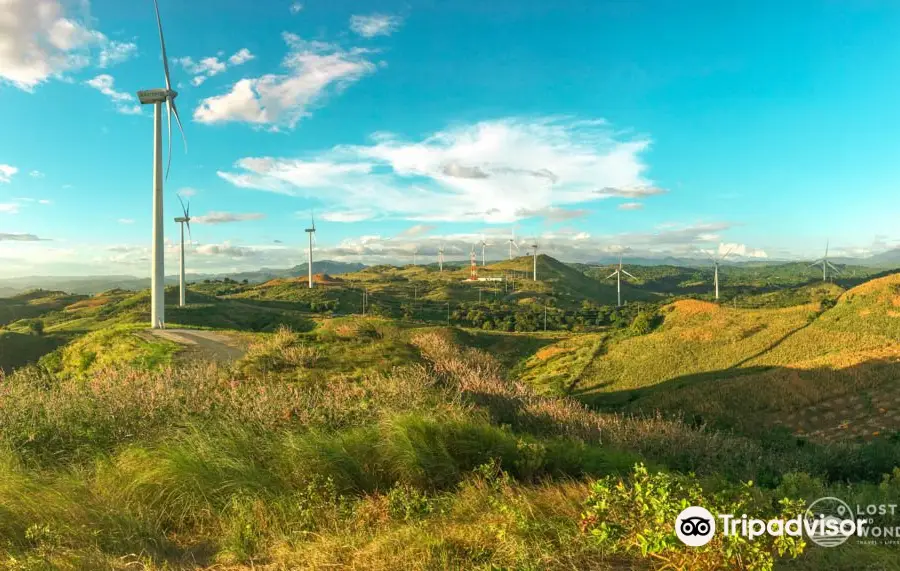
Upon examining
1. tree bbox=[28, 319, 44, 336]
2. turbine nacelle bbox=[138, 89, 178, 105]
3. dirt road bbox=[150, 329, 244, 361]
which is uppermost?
turbine nacelle bbox=[138, 89, 178, 105]

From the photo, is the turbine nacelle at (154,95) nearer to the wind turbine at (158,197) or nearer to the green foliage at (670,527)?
the wind turbine at (158,197)

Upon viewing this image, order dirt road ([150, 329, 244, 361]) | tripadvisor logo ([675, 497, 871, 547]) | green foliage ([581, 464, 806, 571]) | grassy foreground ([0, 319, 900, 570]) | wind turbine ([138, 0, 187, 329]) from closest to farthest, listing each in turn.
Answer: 1. green foliage ([581, 464, 806, 571])
2. tripadvisor logo ([675, 497, 871, 547])
3. grassy foreground ([0, 319, 900, 570])
4. dirt road ([150, 329, 244, 361])
5. wind turbine ([138, 0, 187, 329])

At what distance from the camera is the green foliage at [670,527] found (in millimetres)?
4023

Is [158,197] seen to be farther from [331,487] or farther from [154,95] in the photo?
[331,487]

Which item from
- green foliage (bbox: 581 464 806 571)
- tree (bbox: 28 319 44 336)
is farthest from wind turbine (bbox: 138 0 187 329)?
green foliage (bbox: 581 464 806 571)

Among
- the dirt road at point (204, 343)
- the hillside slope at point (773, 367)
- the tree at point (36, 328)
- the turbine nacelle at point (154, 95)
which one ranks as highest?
the turbine nacelle at point (154, 95)

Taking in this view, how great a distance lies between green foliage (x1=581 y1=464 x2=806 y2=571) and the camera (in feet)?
13.2

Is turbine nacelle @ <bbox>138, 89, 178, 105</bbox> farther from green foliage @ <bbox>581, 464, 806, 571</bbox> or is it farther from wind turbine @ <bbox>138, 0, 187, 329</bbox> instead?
green foliage @ <bbox>581, 464, 806, 571</bbox>

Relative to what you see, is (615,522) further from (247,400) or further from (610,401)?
(610,401)

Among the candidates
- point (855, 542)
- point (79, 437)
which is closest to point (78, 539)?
point (79, 437)

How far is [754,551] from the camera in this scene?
3977 mm

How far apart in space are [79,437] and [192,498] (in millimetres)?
2772

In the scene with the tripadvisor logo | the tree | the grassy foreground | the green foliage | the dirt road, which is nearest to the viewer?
the green foliage

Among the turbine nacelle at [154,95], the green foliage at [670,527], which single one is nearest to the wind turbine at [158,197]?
the turbine nacelle at [154,95]
